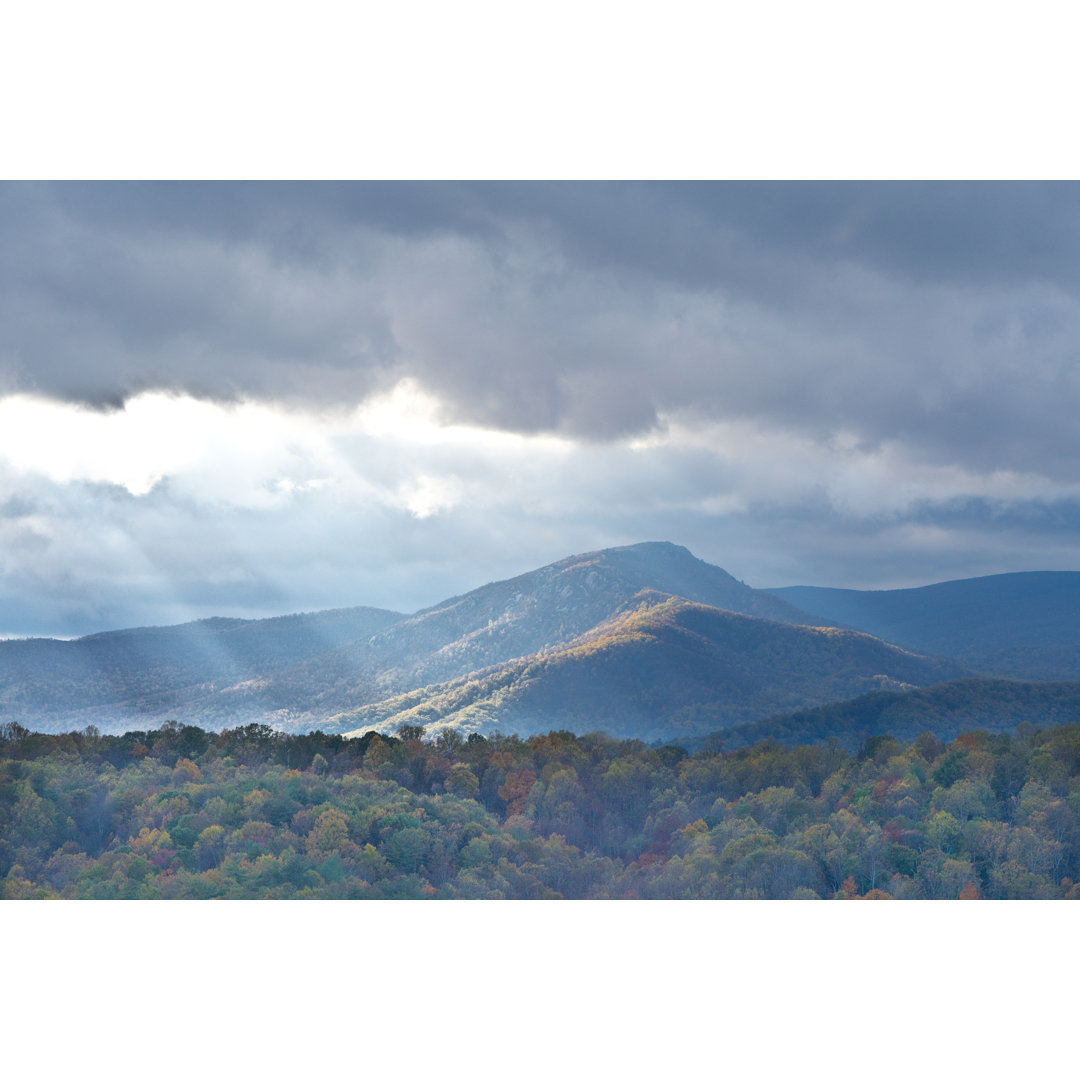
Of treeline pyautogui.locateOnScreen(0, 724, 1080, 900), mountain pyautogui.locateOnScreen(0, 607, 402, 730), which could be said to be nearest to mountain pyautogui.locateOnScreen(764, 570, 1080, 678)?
treeline pyautogui.locateOnScreen(0, 724, 1080, 900)

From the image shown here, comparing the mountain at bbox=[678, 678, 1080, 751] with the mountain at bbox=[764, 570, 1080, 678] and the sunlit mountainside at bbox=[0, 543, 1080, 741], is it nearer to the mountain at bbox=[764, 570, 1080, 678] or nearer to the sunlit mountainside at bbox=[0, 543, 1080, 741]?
the sunlit mountainside at bbox=[0, 543, 1080, 741]

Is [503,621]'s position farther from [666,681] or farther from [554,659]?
[666,681]

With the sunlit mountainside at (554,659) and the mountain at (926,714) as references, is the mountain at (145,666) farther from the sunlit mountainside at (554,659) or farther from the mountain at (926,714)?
the mountain at (926,714)

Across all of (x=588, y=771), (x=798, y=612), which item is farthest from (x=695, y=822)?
(x=798, y=612)

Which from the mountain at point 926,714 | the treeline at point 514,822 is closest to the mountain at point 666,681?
the mountain at point 926,714

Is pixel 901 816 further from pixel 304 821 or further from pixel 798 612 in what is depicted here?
pixel 798 612

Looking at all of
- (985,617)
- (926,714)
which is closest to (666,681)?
(926,714)
